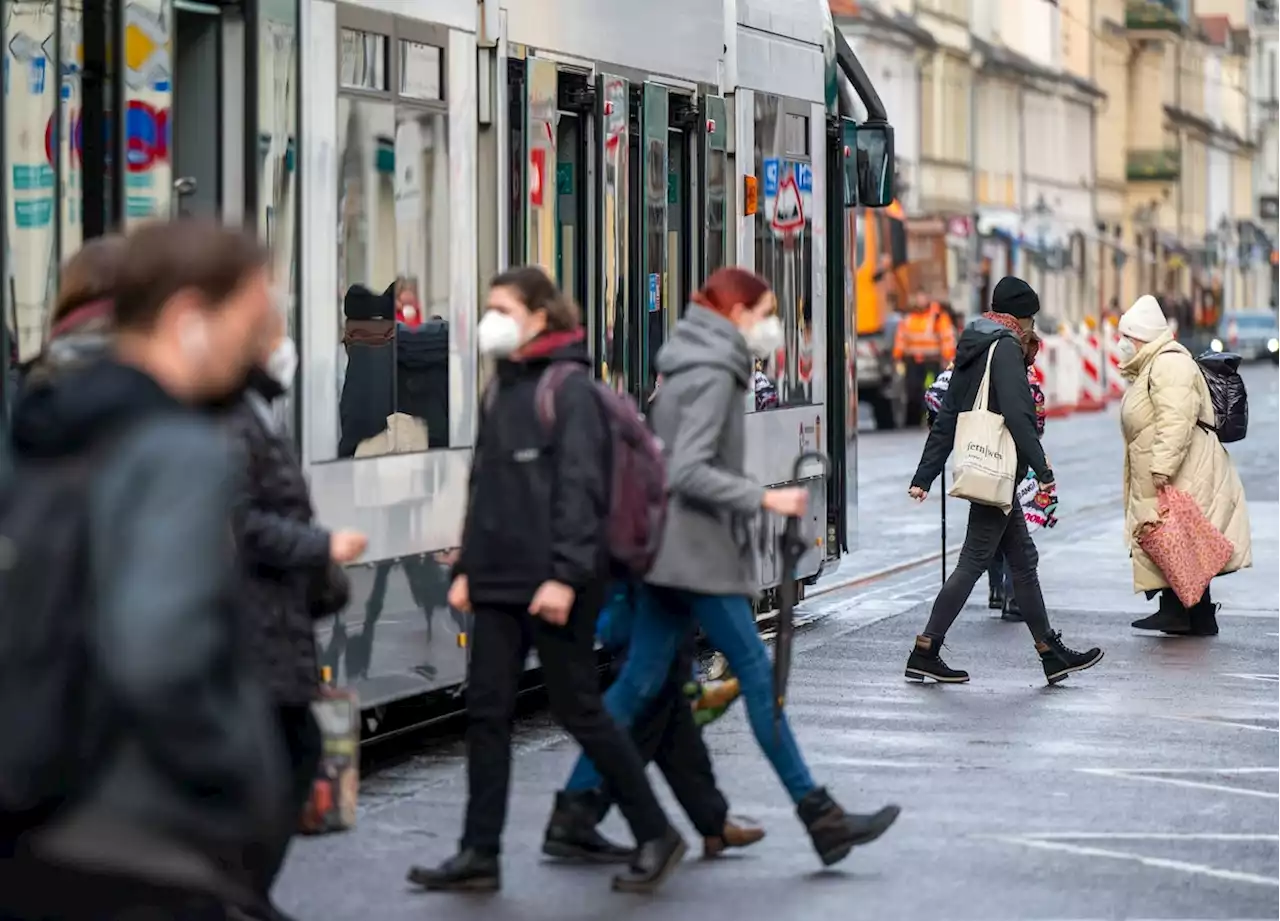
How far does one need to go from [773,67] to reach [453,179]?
3.98 meters

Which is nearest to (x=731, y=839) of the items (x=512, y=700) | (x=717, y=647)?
(x=717, y=647)

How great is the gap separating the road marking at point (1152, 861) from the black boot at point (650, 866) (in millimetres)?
1194

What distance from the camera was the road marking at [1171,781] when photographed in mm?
9409

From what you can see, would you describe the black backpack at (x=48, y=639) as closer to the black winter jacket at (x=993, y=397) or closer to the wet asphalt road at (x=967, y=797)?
the wet asphalt road at (x=967, y=797)

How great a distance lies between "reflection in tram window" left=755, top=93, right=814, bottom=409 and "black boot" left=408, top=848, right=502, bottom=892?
19.0 feet

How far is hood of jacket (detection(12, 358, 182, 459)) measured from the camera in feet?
12.1

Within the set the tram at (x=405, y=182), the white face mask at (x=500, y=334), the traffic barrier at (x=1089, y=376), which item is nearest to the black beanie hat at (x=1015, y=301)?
the tram at (x=405, y=182)

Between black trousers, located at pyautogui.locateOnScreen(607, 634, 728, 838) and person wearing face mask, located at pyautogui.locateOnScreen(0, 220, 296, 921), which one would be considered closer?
person wearing face mask, located at pyautogui.locateOnScreen(0, 220, 296, 921)

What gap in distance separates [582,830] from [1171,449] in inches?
263

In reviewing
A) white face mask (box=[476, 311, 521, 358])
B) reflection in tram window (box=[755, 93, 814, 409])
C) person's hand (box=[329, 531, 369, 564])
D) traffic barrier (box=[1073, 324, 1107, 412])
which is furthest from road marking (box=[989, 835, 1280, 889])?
traffic barrier (box=[1073, 324, 1107, 412])

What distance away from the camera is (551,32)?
1048 centimetres

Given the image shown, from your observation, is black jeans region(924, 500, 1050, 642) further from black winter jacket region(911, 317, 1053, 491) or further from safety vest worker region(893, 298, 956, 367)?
safety vest worker region(893, 298, 956, 367)

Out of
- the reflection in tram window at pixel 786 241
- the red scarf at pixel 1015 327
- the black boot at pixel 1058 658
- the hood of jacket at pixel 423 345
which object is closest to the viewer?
the hood of jacket at pixel 423 345

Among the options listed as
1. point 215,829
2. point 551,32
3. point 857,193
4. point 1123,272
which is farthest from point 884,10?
point 215,829
